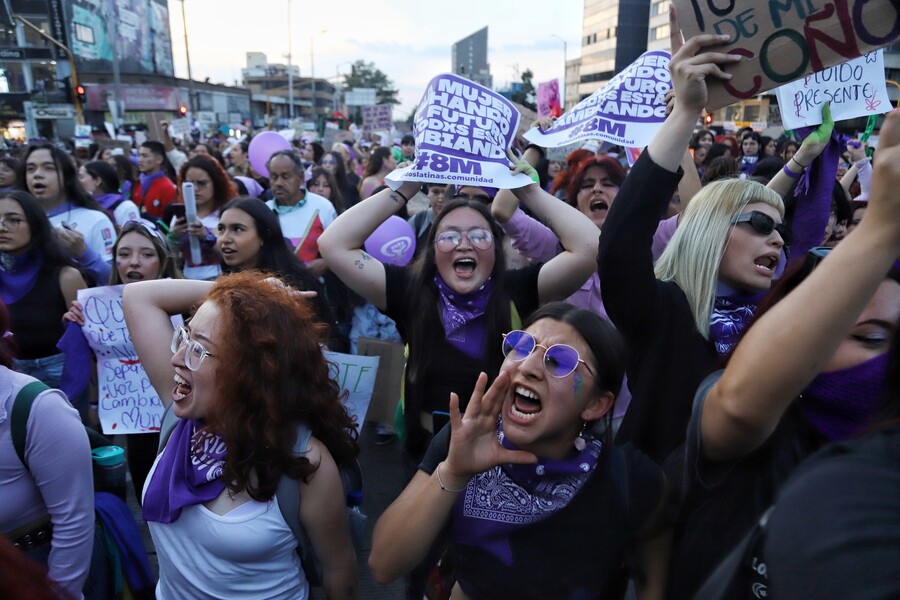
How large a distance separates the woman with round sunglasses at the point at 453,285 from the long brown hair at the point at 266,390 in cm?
69

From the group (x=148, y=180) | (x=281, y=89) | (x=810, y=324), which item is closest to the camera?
(x=810, y=324)

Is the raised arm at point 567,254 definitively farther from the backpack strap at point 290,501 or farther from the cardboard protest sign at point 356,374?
Result: the backpack strap at point 290,501

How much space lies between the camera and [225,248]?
11.6 feet

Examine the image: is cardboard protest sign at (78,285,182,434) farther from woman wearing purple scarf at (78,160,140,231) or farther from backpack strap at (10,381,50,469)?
woman wearing purple scarf at (78,160,140,231)

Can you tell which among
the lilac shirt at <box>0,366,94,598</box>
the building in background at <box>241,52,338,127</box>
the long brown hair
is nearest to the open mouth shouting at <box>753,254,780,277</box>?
the long brown hair

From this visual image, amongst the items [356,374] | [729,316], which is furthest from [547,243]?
[729,316]

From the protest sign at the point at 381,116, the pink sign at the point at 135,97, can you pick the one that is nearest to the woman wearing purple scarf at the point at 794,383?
the protest sign at the point at 381,116

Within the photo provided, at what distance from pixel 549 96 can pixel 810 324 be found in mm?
6964

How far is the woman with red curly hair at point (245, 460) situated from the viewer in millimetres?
1820

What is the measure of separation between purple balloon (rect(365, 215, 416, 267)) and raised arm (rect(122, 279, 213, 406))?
1.74 meters

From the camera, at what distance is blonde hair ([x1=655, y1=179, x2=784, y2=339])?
6.82 feet

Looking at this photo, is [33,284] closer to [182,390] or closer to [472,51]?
[182,390]

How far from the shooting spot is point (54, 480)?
1.84m

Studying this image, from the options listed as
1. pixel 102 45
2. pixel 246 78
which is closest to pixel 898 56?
pixel 102 45
